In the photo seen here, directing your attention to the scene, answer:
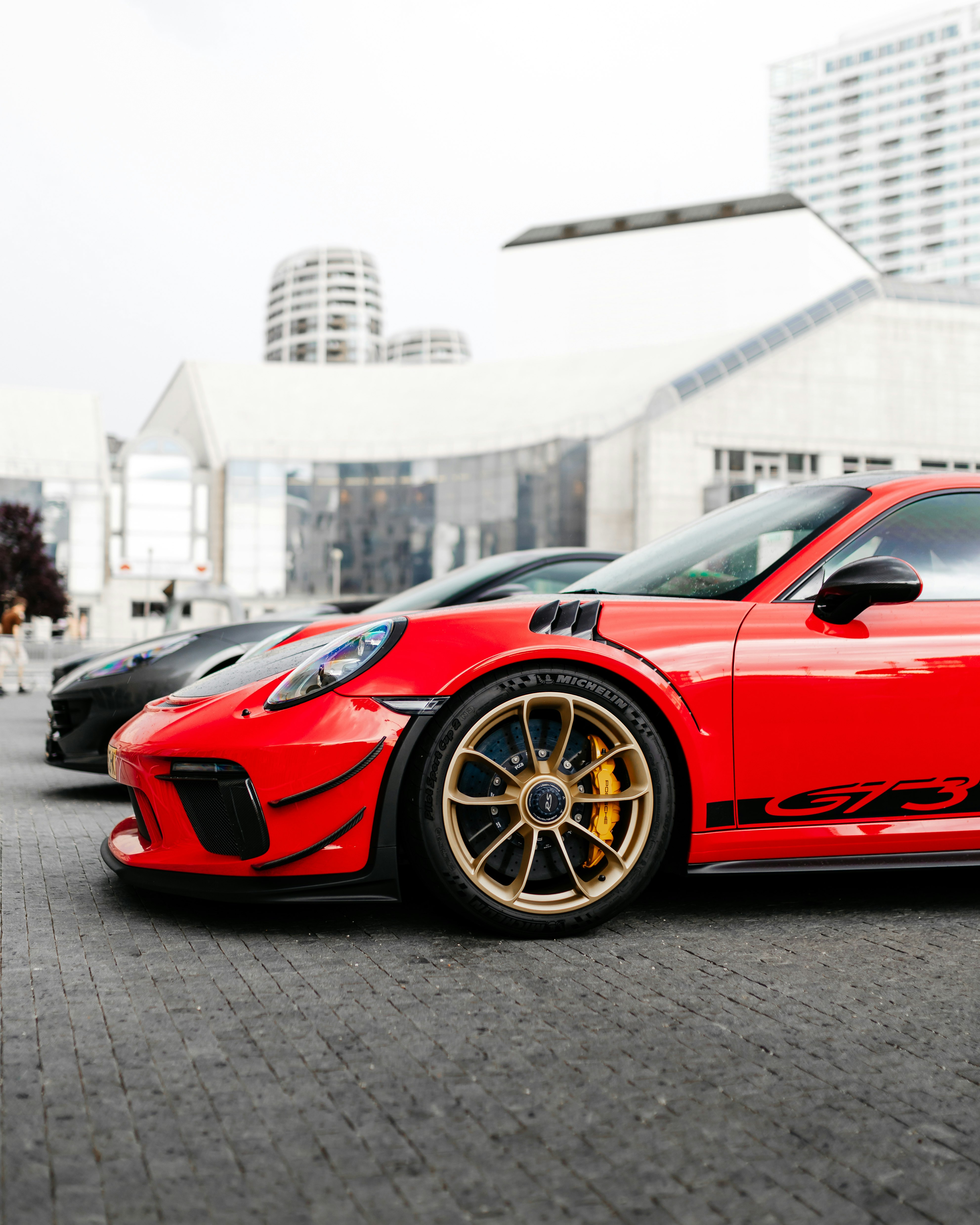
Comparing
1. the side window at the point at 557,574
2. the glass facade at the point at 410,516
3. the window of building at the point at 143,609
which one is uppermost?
the glass facade at the point at 410,516

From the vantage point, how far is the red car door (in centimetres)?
329

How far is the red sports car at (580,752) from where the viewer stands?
311cm

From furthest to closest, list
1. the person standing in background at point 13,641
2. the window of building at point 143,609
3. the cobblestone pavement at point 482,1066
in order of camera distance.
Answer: the window of building at point 143,609 < the person standing in background at point 13,641 < the cobblestone pavement at point 482,1066

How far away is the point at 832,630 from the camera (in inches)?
133

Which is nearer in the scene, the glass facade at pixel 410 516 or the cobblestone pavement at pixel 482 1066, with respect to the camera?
the cobblestone pavement at pixel 482 1066

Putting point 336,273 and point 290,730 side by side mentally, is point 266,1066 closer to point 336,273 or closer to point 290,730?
point 290,730

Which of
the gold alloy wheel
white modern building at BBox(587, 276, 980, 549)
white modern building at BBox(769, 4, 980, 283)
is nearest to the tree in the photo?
white modern building at BBox(587, 276, 980, 549)

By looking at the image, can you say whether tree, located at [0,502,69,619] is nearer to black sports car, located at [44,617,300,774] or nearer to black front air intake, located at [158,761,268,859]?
black sports car, located at [44,617,300,774]

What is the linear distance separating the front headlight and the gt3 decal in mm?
1120

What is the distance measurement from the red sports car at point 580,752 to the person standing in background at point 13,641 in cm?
1593

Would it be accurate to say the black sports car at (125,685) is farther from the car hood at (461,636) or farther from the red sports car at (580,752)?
the red sports car at (580,752)

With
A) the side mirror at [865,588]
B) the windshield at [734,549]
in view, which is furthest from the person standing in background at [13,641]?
the side mirror at [865,588]

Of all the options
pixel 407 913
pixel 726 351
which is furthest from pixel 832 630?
pixel 726 351

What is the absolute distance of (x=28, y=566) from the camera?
61.6 meters
